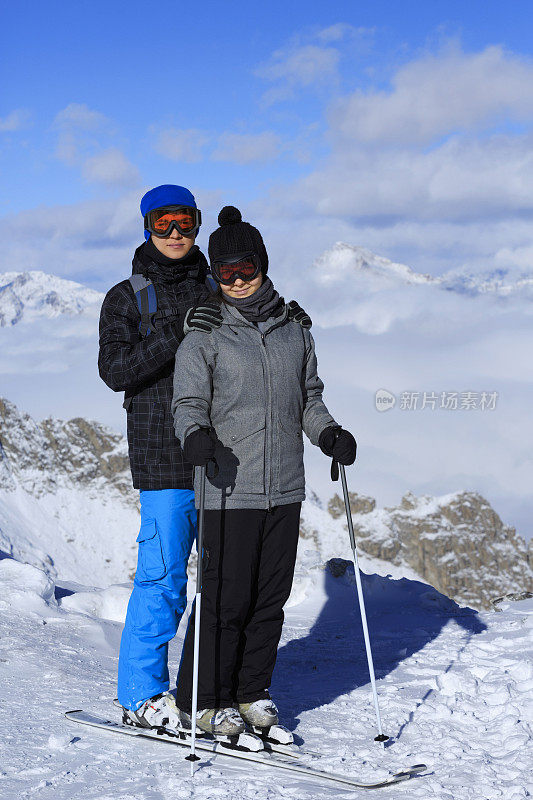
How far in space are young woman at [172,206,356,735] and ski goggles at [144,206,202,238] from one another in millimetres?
293

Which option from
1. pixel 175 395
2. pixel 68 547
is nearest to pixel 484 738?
pixel 175 395

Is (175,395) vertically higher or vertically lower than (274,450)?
higher

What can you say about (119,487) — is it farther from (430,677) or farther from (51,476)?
(430,677)

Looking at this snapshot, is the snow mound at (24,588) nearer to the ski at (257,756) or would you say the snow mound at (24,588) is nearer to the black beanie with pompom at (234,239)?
the ski at (257,756)

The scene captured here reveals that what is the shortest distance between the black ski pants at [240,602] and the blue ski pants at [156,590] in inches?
10.9

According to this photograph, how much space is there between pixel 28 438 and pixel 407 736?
618ft

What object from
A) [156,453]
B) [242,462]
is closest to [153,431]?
[156,453]

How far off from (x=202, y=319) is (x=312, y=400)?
2.82 feet

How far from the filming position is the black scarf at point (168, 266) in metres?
4.87

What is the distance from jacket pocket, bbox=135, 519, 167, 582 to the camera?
4.80m

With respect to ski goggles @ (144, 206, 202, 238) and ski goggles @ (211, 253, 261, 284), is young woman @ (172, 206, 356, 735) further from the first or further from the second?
ski goggles @ (144, 206, 202, 238)

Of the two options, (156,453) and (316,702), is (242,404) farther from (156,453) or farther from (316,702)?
(316,702)

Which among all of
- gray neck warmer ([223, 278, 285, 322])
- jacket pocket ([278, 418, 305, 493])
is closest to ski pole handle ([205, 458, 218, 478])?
jacket pocket ([278, 418, 305, 493])

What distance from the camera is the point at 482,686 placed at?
5.95 m
